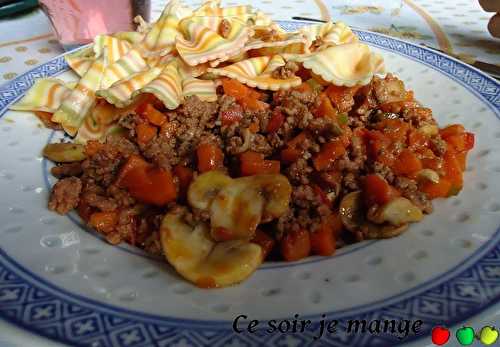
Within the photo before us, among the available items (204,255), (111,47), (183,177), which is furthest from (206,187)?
(111,47)

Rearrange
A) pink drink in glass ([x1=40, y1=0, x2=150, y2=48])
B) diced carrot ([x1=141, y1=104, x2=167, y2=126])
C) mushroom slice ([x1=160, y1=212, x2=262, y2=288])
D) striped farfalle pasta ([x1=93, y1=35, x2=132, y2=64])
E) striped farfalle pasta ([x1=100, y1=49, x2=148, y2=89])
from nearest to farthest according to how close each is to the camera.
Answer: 1. mushroom slice ([x1=160, y1=212, x2=262, y2=288])
2. diced carrot ([x1=141, y1=104, x2=167, y2=126])
3. striped farfalle pasta ([x1=100, y1=49, x2=148, y2=89])
4. striped farfalle pasta ([x1=93, y1=35, x2=132, y2=64])
5. pink drink in glass ([x1=40, y1=0, x2=150, y2=48])

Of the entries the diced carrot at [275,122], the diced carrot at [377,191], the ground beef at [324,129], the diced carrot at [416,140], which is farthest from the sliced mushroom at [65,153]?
the diced carrot at [416,140]

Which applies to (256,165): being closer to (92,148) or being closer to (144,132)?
(144,132)

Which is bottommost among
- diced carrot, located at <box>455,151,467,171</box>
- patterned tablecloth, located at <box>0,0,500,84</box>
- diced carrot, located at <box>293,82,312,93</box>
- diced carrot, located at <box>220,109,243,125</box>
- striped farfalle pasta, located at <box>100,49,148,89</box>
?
patterned tablecloth, located at <box>0,0,500,84</box>

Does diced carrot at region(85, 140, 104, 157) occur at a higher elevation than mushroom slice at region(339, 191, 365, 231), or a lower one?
higher

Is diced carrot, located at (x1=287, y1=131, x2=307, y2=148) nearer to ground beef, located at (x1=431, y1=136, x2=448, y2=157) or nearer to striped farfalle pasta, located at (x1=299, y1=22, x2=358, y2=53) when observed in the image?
ground beef, located at (x1=431, y1=136, x2=448, y2=157)

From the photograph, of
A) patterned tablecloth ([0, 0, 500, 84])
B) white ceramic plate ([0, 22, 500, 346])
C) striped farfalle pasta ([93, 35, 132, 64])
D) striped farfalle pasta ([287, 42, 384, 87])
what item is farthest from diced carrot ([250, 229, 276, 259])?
patterned tablecloth ([0, 0, 500, 84])

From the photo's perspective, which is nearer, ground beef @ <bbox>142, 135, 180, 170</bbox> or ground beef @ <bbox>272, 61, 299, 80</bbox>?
ground beef @ <bbox>142, 135, 180, 170</bbox>
